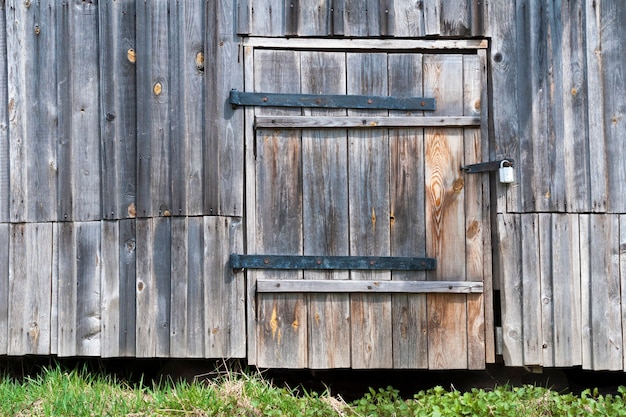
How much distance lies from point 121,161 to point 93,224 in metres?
0.46

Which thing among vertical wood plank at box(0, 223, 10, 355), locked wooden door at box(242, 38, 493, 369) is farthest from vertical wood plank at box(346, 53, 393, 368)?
vertical wood plank at box(0, 223, 10, 355)

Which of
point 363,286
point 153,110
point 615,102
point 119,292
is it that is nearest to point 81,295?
point 119,292

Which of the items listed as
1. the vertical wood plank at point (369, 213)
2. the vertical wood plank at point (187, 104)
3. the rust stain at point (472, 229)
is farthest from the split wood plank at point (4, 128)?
the rust stain at point (472, 229)

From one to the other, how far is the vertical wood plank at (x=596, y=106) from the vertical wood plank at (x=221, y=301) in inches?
94.9

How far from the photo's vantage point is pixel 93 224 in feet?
15.3

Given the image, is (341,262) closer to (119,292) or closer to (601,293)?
(119,292)

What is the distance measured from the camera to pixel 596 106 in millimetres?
4633

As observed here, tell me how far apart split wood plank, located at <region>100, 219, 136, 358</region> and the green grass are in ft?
0.93

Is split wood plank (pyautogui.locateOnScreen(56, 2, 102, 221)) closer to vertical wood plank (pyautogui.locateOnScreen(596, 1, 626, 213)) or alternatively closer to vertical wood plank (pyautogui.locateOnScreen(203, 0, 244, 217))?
vertical wood plank (pyautogui.locateOnScreen(203, 0, 244, 217))

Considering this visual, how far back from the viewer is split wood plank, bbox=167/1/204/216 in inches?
182

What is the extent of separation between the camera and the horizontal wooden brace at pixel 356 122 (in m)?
4.61

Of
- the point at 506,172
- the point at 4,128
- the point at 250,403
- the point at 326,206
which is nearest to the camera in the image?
the point at 250,403

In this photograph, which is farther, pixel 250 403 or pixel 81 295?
pixel 81 295

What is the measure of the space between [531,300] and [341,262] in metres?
1.26
